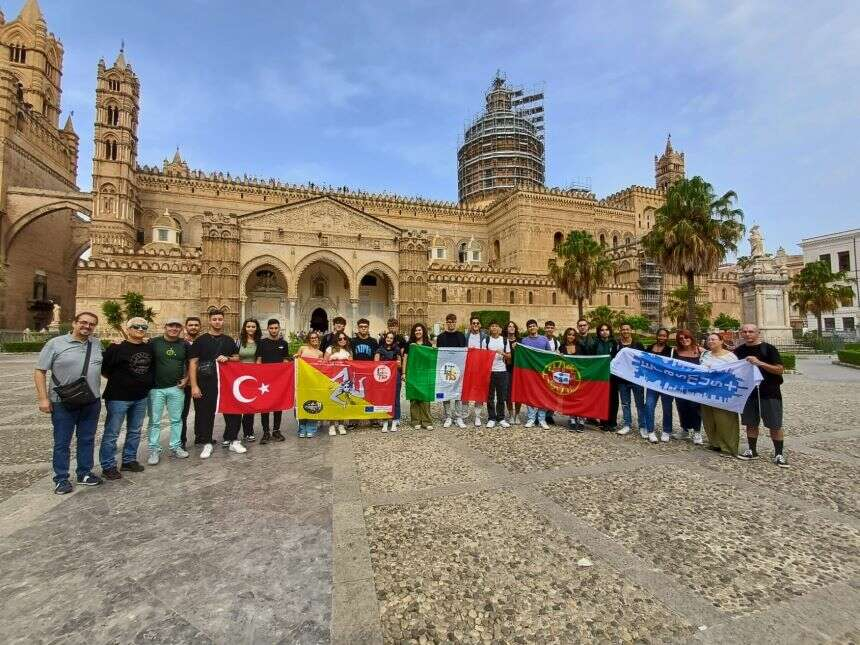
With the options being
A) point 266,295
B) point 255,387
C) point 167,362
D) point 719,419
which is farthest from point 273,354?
point 266,295

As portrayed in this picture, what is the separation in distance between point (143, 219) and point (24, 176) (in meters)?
9.84

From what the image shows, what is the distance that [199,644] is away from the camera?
2.46m

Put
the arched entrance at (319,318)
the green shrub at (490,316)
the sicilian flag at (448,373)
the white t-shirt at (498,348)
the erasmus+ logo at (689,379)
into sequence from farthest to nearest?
the arched entrance at (319,318), the green shrub at (490,316), the sicilian flag at (448,373), the white t-shirt at (498,348), the erasmus+ logo at (689,379)

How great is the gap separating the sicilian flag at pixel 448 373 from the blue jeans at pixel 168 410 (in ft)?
13.1

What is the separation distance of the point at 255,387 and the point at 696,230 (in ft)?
80.8

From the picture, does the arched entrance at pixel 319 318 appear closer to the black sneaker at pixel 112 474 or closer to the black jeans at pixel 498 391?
the black jeans at pixel 498 391

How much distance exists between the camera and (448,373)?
8742 millimetres

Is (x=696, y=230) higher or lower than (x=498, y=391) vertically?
higher

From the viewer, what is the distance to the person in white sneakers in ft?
27.6

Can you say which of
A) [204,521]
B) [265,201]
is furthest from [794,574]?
[265,201]

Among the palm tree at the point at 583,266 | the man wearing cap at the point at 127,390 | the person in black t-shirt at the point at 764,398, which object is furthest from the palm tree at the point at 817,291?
the man wearing cap at the point at 127,390

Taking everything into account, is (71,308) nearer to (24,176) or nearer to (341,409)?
(24,176)

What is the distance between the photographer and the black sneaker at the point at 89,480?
505 cm

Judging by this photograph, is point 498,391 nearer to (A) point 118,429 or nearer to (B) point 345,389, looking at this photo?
(B) point 345,389
